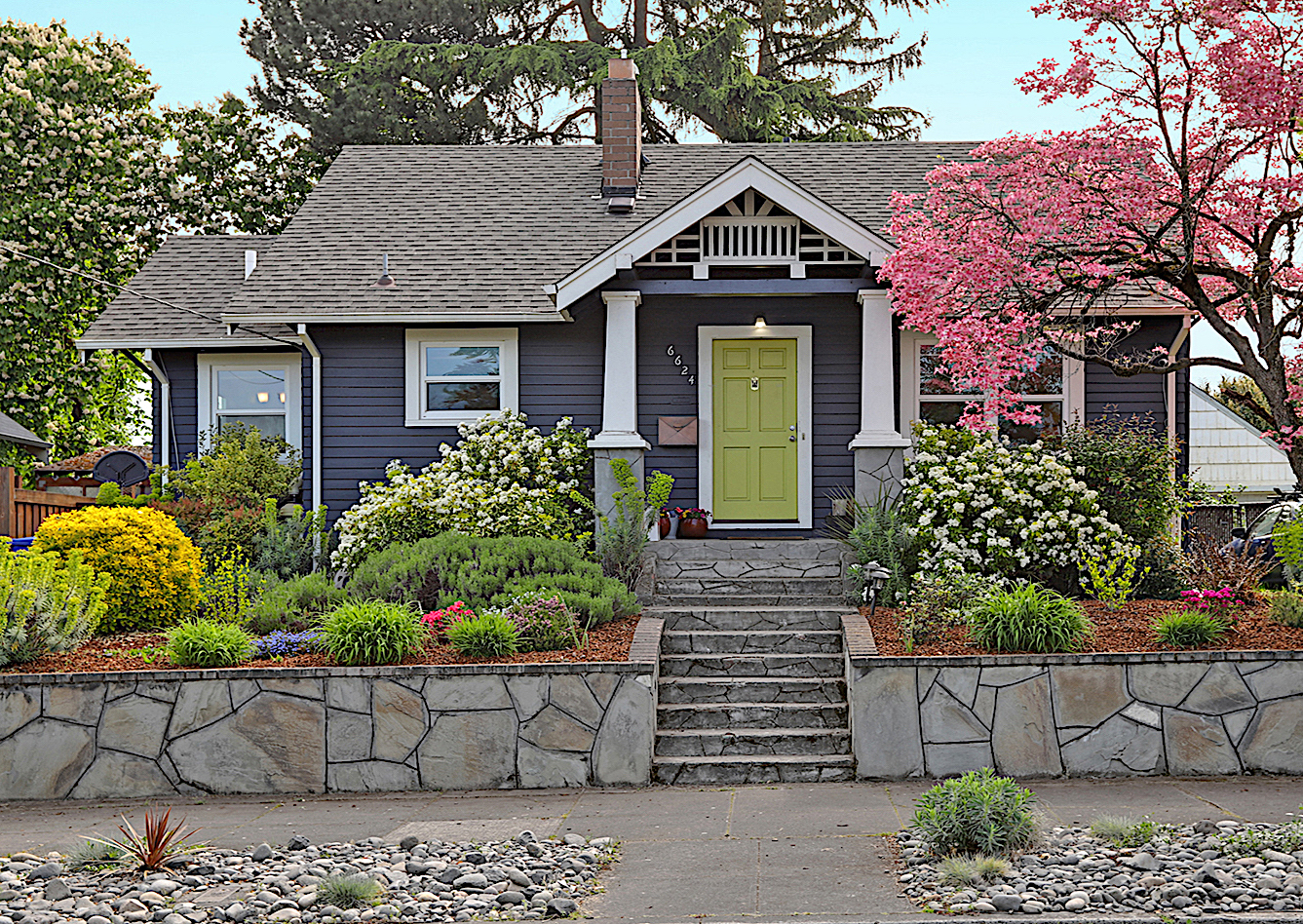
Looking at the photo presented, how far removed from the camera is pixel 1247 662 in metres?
7.42

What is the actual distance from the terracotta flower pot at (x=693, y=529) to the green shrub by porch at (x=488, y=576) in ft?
6.76

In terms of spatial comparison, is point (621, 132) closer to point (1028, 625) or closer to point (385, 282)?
point (385, 282)

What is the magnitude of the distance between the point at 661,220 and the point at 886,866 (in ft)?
22.7

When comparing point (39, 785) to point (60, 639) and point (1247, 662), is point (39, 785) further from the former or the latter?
point (1247, 662)

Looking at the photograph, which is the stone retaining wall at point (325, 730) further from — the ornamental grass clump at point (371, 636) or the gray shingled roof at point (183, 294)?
the gray shingled roof at point (183, 294)

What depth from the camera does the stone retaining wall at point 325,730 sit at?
741 centimetres

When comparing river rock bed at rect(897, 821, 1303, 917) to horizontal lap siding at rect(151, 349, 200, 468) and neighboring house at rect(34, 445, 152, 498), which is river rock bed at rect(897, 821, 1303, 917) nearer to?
horizontal lap siding at rect(151, 349, 200, 468)

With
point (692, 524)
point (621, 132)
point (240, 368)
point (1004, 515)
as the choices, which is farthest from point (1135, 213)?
point (240, 368)

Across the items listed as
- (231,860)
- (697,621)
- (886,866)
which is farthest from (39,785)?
(886,866)

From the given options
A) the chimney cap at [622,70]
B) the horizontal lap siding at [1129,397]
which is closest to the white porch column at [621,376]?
the chimney cap at [622,70]

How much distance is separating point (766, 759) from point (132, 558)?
543 cm

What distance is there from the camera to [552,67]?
22.7m

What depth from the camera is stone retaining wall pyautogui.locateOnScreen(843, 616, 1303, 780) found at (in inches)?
290

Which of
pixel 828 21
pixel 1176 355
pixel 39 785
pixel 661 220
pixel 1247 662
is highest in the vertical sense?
pixel 828 21
